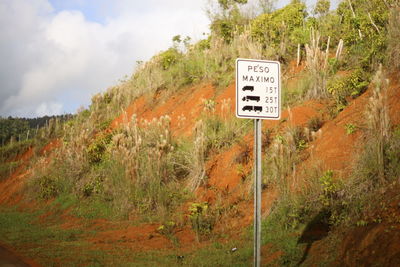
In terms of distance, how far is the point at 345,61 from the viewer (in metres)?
14.8

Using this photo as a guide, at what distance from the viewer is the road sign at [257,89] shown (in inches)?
239

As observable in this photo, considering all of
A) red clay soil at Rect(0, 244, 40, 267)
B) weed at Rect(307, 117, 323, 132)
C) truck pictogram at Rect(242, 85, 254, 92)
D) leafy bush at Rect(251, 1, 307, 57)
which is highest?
leafy bush at Rect(251, 1, 307, 57)

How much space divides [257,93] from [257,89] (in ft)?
0.18

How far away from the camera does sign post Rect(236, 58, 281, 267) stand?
6.05 m

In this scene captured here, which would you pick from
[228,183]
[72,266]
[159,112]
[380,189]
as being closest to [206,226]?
[228,183]

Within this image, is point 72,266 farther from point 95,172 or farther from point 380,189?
point 95,172

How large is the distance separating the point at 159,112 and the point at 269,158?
10767mm

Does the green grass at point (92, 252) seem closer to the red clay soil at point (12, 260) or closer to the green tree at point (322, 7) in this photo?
the red clay soil at point (12, 260)

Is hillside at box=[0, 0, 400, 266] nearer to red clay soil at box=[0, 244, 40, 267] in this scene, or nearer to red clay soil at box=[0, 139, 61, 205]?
Result: red clay soil at box=[0, 139, 61, 205]

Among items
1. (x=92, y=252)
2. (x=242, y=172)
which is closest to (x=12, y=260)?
(x=92, y=252)

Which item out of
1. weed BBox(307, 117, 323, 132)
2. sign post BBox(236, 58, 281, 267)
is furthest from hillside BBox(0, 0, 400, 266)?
sign post BBox(236, 58, 281, 267)

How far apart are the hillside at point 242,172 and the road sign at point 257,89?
8.88 feet

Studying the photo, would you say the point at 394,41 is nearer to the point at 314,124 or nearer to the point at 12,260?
the point at 314,124

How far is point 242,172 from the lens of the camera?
1310 cm
